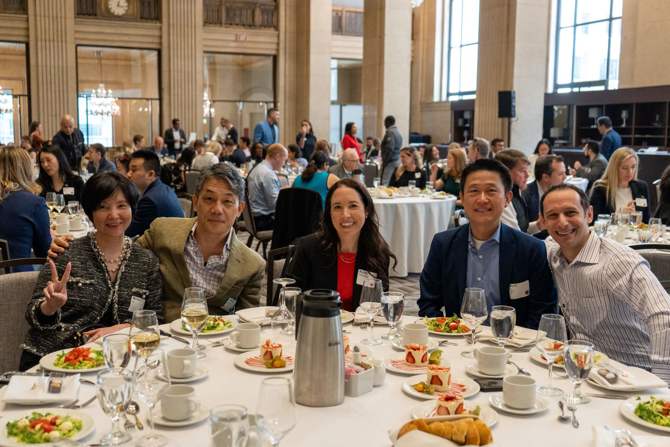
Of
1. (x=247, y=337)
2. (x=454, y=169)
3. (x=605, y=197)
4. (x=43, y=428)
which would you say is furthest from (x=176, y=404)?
(x=454, y=169)

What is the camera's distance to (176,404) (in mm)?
1684

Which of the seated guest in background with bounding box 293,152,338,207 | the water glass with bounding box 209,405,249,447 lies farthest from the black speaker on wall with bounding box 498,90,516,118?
the water glass with bounding box 209,405,249,447

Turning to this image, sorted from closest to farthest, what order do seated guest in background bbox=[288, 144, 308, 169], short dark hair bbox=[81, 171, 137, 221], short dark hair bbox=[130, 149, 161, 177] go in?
short dark hair bbox=[81, 171, 137, 221]
short dark hair bbox=[130, 149, 161, 177]
seated guest in background bbox=[288, 144, 308, 169]

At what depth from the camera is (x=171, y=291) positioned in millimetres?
2980

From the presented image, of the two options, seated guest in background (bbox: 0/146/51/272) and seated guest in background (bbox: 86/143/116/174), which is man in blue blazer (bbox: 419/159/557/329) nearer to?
seated guest in background (bbox: 0/146/51/272)

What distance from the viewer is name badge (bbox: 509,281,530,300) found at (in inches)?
115

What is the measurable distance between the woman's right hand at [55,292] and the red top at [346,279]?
1.20 meters

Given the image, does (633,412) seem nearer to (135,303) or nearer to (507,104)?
(135,303)

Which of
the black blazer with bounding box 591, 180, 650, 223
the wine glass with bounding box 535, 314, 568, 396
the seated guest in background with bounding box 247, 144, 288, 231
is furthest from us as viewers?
the seated guest in background with bounding box 247, 144, 288, 231

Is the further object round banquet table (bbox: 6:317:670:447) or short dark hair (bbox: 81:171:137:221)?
short dark hair (bbox: 81:171:137:221)

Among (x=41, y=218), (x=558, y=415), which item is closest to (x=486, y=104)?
(x=41, y=218)

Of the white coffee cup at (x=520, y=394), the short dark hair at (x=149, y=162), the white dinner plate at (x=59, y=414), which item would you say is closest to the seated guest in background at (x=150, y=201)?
the short dark hair at (x=149, y=162)

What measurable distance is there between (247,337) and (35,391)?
689 millimetres

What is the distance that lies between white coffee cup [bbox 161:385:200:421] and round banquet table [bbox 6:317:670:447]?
0.12 feet
